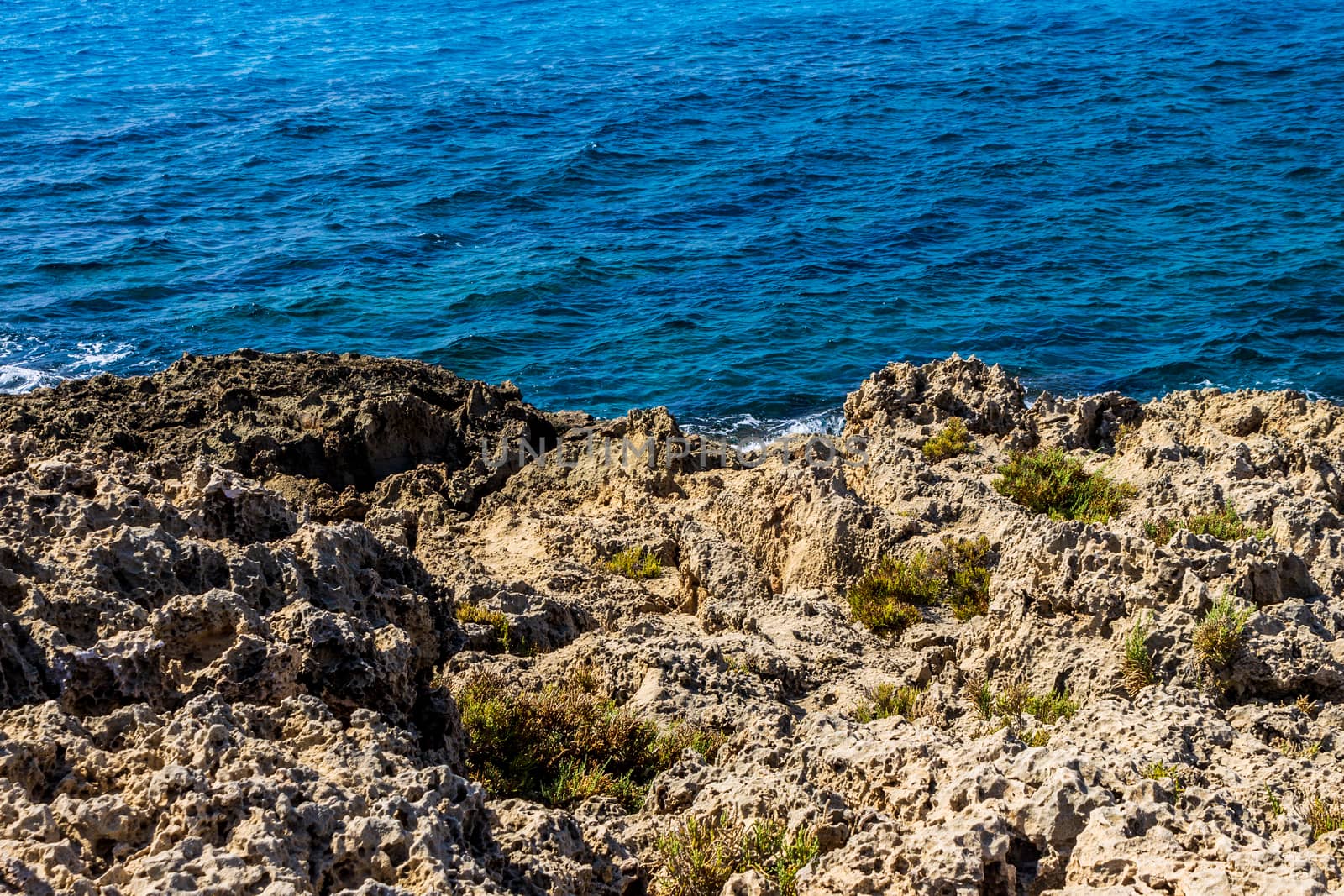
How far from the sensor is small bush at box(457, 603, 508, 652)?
8602 millimetres

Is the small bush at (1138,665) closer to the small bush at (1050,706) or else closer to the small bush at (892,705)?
the small bush at (1050,706)

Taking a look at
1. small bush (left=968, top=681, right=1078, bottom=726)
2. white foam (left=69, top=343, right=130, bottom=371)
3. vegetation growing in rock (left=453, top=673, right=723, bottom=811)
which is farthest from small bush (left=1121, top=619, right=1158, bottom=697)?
white foam (left=69, top=343, right=130, bottom=371)

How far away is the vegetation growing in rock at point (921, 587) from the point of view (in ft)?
31.0

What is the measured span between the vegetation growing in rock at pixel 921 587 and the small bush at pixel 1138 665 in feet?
6.07

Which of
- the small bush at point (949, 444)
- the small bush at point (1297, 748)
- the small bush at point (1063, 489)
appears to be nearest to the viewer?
the small bush at point (1297, 748)

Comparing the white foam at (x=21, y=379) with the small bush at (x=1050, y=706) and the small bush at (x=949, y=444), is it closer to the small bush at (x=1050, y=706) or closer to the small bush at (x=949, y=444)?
the small bush at (x=949, y=444)

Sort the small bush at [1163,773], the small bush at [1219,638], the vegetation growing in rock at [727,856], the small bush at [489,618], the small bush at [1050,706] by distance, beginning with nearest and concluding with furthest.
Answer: the vegetation growing in rock at [727,856] → the small bush at [1163,773] → the small bush at [1219,638] → the small bush at [1050,706] → the small bush at [489,618]

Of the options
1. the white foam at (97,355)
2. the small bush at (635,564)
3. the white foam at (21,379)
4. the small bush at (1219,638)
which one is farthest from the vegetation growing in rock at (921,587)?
the white foam at (97,355)

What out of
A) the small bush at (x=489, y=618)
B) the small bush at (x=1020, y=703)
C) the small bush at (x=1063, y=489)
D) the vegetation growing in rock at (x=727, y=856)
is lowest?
the small bush at (x=1063, y=489)

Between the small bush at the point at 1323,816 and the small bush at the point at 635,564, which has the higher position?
the small bush at the point at 1323,816

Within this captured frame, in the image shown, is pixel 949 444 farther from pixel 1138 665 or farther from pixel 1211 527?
pixel 1138 665

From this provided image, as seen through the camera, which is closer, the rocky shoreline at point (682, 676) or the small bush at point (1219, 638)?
the rocky shoreline at point (682, 676)

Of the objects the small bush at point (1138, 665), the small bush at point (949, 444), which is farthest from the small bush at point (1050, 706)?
the small bush at point (949, 444)

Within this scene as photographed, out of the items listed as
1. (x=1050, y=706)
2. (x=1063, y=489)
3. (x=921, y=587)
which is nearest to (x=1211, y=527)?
(x=921, y=587)
